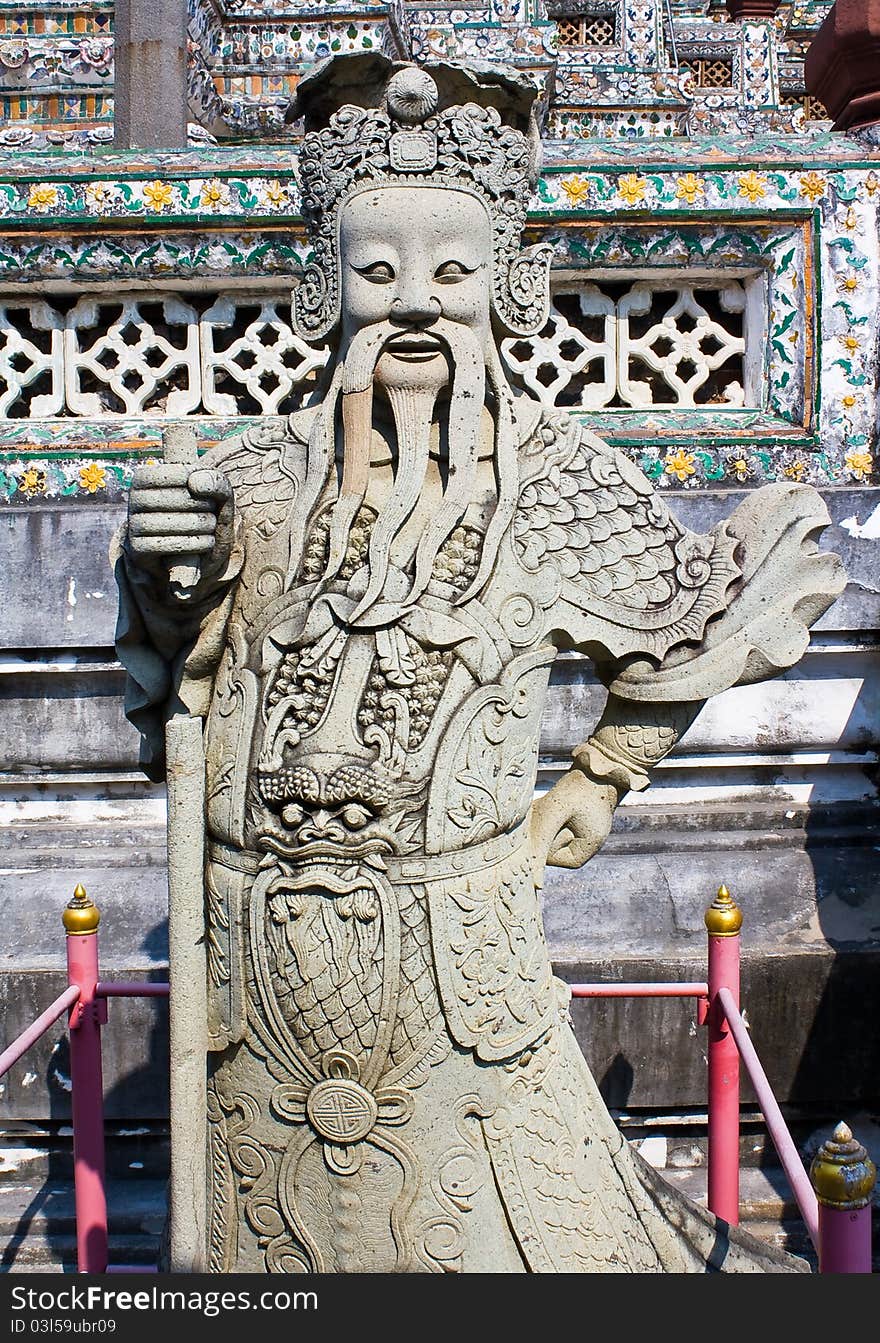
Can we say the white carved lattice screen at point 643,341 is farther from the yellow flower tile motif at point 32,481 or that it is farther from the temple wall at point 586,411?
the yellow flower tile motif at point 32,481

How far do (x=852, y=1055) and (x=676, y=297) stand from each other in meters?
2.59

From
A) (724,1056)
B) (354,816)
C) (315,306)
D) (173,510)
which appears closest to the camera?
(173,510)

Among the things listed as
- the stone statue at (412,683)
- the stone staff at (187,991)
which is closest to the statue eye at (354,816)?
the stone statue at (412,683)

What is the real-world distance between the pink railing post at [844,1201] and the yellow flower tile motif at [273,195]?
359 cm

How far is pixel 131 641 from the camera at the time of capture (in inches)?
116

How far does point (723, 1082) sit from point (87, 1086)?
65.2 inches

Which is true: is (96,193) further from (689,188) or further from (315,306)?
(315,306)

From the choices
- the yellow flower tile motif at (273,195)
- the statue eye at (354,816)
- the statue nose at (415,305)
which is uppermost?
the yellow flower tile motif at (273,195)

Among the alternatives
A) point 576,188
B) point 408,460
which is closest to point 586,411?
point 576,188

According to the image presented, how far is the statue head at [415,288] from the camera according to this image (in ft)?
9.34

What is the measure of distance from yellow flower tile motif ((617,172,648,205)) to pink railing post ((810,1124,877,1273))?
3.37 m

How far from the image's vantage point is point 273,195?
489 centimetres

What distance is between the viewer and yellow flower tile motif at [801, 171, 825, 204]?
4.92m

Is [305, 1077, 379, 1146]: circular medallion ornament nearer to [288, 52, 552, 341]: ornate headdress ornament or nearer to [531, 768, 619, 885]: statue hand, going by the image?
[531, 768, 619, 885]: statue hand
